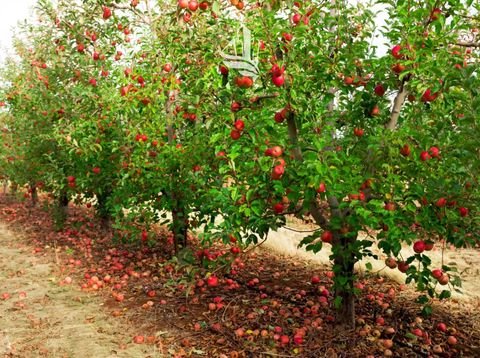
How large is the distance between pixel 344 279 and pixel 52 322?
334cm

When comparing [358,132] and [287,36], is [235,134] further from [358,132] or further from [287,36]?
[358,132]

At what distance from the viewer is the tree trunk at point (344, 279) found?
437 centimetres

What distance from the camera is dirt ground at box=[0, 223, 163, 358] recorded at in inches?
179

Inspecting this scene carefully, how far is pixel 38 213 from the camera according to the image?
12914 millimetres

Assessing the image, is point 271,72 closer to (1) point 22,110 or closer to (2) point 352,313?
(2) point 352,313

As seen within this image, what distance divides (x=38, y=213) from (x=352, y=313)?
1064cm

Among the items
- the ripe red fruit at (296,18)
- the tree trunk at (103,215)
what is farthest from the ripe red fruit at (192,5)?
the tree trunk at (103,215)

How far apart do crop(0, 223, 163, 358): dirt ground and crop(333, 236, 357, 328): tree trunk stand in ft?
6.22

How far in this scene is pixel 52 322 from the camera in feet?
17.3

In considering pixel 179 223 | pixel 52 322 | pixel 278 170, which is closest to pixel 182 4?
pixel 278 170

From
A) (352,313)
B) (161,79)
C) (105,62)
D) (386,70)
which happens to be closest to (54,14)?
(105,62)

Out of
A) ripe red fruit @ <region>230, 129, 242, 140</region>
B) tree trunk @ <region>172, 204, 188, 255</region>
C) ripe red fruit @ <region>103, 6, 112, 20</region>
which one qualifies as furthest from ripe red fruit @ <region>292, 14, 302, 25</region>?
ripe red fruit @ <region>103, 6, 112, 20</region>

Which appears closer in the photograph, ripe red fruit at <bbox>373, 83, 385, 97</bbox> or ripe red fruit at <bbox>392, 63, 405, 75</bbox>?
ripe red fruit at <bbox>392, 63, 405, 75</bbox>

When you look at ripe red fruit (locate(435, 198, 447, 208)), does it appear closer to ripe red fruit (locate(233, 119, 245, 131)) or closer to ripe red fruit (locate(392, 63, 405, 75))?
ripe red fruit (locate(392, 63, 405, 75))
